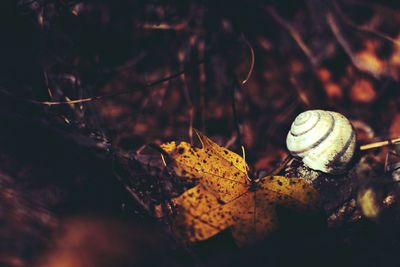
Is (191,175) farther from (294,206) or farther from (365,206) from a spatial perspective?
(365,206)

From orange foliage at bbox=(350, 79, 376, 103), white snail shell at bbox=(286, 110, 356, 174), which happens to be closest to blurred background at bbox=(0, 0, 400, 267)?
orange foliage at bbox=(350, 79, 376, 103)

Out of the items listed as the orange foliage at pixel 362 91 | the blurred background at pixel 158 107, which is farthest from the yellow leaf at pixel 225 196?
the orange foliage at pixel 362 91

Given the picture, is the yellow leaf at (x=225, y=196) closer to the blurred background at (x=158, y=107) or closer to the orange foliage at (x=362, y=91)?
the blurred background at (x=158, y=107)

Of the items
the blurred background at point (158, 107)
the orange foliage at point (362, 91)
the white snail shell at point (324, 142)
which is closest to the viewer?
the blurred background at point (158, 107)

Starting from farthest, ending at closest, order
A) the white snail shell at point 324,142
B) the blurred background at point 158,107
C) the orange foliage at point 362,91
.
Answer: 1. the orange foliage at point 362,91
2. the white snail shell at point 324,142
3. the blurred background at point 158,107

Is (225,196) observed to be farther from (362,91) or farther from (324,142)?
(362,91)

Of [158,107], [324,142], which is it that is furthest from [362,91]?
[158,107]

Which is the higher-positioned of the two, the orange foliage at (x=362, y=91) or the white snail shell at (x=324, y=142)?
the white snail shell at (x=324, y=142)
